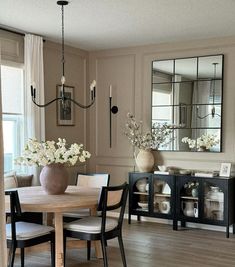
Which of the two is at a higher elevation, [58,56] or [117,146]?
[58,56]

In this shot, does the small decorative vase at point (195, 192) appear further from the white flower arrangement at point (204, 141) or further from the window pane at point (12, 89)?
the window pane at point (12, 89)

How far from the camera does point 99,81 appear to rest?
6145 millimetres

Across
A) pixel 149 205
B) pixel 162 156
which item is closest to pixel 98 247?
pixel 149 205

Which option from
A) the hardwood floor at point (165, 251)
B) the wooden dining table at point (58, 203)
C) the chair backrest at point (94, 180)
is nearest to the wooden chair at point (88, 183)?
the chair backrest at point (94, 180)

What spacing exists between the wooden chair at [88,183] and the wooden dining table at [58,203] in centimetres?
56

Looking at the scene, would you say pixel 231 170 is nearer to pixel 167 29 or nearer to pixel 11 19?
pixel 167 29

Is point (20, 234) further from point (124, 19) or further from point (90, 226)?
point (124, 19)

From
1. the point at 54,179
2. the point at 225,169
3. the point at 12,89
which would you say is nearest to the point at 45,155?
the point at 54,179

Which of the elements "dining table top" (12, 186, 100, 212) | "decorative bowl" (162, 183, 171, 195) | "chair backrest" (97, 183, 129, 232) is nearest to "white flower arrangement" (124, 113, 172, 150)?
"decorative bowl" (162, 183, 171, 195)

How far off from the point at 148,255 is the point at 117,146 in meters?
2.25

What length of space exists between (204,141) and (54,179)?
248 cm

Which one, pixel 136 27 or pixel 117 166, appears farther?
pixel 117 166

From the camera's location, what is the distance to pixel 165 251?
421 cm

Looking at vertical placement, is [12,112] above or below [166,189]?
above
